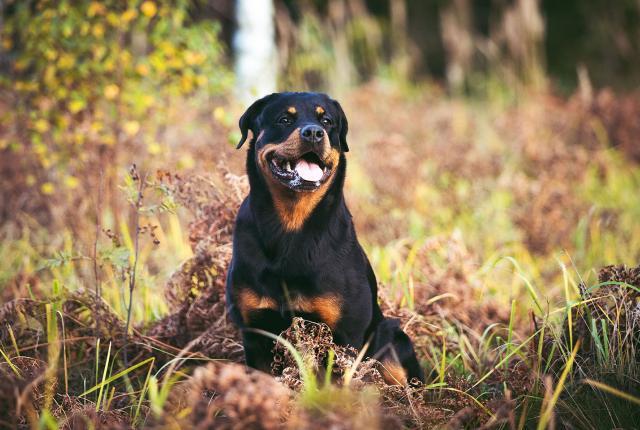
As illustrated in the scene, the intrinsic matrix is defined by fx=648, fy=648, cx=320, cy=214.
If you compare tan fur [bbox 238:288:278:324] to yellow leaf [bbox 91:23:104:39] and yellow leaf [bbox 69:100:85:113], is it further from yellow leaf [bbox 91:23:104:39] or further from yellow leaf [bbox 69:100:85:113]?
yellow leaf [bbox 91:23:104:39]

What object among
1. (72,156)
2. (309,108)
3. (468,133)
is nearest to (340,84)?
(468,133)

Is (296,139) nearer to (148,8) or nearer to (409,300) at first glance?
(409,300)

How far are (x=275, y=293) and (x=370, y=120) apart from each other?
508cm

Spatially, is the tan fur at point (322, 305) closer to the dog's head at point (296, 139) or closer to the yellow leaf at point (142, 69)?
the dog's head at point (296, 139)

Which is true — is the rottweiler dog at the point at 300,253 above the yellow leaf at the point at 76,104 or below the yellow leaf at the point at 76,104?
below

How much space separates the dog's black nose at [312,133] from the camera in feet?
8.92

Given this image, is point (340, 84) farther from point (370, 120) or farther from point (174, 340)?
point (174, 340)

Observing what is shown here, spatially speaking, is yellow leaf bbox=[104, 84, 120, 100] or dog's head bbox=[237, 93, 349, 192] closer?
dog's head bbox=[237, 93, 349, 192]

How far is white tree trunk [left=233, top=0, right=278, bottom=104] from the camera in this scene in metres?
5.94

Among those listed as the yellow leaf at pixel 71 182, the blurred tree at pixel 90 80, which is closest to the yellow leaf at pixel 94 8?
the blurred tree at pixel 90 80

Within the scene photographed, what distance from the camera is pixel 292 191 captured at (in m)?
2.78

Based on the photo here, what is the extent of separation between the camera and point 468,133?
7406 millimetres

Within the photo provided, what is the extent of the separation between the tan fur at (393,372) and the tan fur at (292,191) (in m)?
0.70

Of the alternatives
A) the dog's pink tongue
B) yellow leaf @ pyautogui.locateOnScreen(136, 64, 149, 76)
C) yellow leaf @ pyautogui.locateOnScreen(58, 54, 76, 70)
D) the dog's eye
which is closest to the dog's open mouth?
the dog's pink tongue
